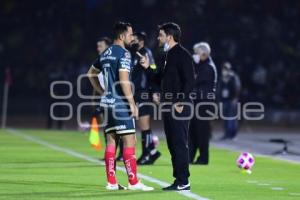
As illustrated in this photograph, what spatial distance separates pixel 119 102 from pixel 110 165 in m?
0.90

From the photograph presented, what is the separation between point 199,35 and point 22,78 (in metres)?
9.05

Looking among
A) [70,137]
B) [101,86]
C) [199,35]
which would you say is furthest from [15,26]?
[101,86]

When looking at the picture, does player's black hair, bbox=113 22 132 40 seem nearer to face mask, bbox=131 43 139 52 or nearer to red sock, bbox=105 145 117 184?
red sock, bbox=105 145 117 184

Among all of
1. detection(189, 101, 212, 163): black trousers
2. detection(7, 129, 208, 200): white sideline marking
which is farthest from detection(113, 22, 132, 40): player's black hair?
detection(189, 101, 212, 163): black trousers

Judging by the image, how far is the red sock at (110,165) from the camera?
13.9 meters

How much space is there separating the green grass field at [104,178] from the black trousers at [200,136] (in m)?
0.31

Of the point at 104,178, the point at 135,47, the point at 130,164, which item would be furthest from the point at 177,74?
the point at 135,47

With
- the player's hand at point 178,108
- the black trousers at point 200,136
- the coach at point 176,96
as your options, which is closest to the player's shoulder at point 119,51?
the coach at point 176,96

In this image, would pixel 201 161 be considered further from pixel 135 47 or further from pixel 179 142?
pixel 179 142

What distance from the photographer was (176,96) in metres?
14.0

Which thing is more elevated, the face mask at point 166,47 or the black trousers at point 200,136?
the face mask at point 166,47

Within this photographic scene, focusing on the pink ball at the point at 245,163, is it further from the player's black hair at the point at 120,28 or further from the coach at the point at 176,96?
the player's black hair at the point at 120,28

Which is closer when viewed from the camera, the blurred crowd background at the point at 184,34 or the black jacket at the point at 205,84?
the black jacket at the point at 205,84

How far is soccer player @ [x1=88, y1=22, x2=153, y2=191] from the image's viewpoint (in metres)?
13.6
